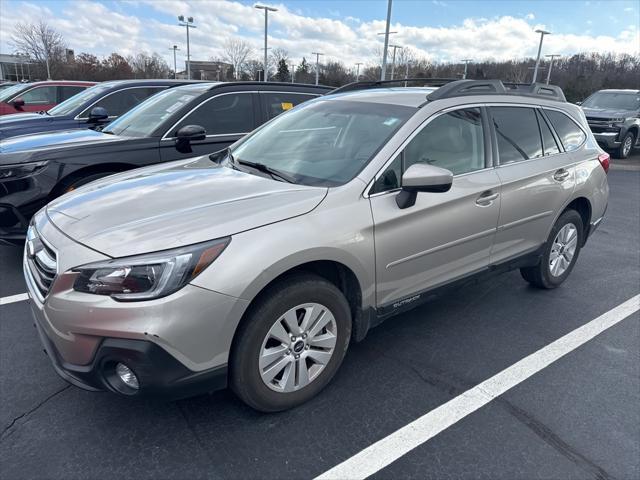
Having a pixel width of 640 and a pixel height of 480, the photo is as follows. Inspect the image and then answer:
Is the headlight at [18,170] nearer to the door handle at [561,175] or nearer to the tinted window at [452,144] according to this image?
the tinted window at [452,144]

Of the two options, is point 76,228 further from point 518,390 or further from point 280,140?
point 518,390

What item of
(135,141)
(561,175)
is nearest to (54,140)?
(135,141)

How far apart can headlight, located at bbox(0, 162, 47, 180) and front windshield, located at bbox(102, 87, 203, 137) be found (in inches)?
44.2

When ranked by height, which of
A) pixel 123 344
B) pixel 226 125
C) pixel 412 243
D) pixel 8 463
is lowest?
pixel 8 463

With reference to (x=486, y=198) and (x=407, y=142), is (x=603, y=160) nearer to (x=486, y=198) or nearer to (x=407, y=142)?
(x=486, y=198)

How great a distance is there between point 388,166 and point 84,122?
19.4 ft

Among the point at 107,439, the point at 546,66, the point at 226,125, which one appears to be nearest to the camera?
the point at 107,439

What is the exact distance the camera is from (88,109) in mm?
7379

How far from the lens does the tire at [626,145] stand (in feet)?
45.2

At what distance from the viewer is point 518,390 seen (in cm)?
288

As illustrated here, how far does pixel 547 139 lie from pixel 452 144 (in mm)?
1285

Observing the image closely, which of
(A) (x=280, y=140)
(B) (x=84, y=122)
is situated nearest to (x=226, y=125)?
(A) (x=280, y=140)

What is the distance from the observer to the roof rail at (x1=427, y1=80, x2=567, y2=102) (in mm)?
3311

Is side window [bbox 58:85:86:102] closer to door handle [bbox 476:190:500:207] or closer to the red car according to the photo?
the red car
